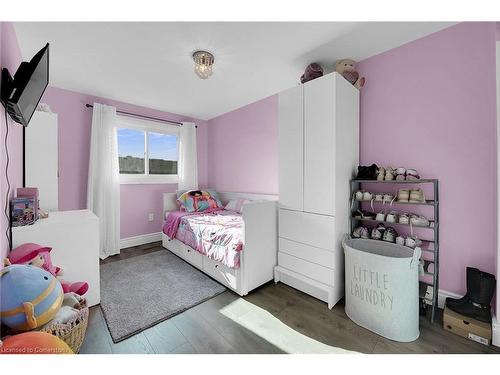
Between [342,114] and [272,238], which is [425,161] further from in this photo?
[272,238]

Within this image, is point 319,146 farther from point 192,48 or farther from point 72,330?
point 72,330

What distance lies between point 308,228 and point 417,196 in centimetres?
86

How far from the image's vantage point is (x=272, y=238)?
2102 millimetres

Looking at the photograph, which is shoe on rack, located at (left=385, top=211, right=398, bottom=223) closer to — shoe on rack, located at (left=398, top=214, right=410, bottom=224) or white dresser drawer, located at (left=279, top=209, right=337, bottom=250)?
shoe on rack, located at (left=398, top=214, right=410, bottom=224)

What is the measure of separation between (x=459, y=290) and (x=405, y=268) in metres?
0.67

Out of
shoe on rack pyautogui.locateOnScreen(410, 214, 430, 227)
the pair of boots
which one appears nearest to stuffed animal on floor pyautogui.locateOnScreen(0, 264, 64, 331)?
shoe on rack pyautogui.locateOnScreen(410, 214, 430, 227)

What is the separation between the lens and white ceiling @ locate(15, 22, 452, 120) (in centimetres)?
156

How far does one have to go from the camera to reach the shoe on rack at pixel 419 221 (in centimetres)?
155

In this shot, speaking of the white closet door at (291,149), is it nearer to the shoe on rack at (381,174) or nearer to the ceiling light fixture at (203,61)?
the shoe on rack at (381,174)

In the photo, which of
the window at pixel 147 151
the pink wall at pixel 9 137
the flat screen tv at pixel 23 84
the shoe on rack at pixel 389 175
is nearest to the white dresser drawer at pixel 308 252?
→ the shoe on rack at pixel 389 175

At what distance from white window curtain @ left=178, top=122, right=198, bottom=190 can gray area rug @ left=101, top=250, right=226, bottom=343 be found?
1409 mm

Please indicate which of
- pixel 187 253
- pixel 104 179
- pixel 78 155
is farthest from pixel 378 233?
pixel 78 155
